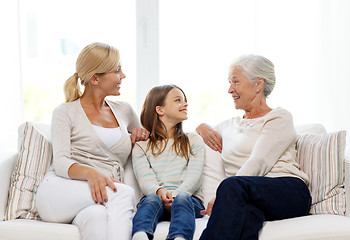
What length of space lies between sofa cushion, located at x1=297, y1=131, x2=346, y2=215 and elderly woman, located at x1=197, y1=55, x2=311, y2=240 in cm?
7

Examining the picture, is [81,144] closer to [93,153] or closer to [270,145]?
[93,153]

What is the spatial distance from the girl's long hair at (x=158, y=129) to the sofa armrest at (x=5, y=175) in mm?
701

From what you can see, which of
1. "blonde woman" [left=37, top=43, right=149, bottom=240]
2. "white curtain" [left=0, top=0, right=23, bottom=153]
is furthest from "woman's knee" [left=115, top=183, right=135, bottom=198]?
"white curtain" [left=0, top=0, right=23, bottom=153]

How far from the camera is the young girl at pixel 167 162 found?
83.8 inches

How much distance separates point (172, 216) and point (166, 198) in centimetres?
19

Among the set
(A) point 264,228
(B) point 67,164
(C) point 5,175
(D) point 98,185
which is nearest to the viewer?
(A) point 264,228

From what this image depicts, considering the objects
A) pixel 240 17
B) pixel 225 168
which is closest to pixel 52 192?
pixel 225 168

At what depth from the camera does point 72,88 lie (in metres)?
2.49

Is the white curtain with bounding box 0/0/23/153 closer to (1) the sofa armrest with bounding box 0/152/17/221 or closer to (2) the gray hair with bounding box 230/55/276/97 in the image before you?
(1) the sofa armrest with bounding box 0/152/17/221

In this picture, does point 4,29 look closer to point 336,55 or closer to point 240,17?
point 240,17

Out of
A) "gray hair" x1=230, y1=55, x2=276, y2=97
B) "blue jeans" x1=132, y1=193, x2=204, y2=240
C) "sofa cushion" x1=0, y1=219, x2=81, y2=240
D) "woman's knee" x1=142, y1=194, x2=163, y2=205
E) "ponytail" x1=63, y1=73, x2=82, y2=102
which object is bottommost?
"sofa cushion" x1=0, y1=219, x2=81, y2=240

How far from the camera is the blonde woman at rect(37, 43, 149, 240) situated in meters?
2.00

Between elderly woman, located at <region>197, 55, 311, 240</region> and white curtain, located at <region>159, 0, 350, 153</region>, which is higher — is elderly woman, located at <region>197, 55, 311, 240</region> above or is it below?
below

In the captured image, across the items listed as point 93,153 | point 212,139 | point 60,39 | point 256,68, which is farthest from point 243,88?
point 60,39
